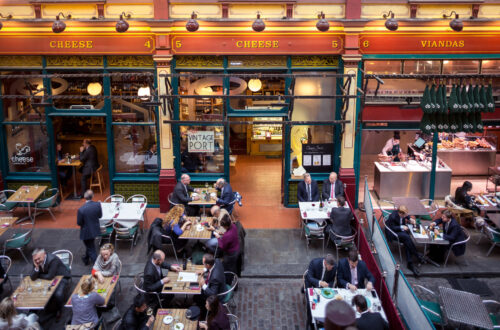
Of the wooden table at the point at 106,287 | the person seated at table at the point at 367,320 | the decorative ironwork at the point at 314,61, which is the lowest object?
the wooden table at the point at 106,287

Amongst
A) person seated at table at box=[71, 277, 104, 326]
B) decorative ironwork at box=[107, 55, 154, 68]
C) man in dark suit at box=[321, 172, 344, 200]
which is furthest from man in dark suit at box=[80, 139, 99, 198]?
person seated at table at box=[71, 277, 104, 326]

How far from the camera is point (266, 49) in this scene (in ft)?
44.1

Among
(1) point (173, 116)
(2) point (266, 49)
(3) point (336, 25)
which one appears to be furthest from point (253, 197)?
(3) point (336, 25)

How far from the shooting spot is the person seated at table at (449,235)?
11008 mm

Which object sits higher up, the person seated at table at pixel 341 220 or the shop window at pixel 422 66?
the shop window at pixel 422 66

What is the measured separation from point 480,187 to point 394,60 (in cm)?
609

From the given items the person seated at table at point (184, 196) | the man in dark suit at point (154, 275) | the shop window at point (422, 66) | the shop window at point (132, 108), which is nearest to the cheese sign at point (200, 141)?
the shop window at point (132, 108)

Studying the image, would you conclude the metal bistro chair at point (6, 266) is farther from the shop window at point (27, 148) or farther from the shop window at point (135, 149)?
the shop window at point (135, 149)

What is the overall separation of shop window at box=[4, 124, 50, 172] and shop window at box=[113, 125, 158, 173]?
7.51 ft

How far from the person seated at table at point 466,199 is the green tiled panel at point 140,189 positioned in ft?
29.3

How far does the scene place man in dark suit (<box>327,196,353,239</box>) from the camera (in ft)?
36.7

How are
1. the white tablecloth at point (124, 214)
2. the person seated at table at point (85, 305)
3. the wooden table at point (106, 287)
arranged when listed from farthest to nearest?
the white tablecloth at point (124, 214), the wooden table at point (106, 287), the person seated at table at point (85, 305)

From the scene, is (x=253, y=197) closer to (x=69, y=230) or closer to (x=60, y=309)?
(x=69, y=230)

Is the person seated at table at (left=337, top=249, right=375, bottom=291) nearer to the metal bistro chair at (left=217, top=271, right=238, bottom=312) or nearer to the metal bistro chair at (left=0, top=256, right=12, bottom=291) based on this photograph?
the metal bistro chair at (left=217, top=271, right=238, bottom=312)
